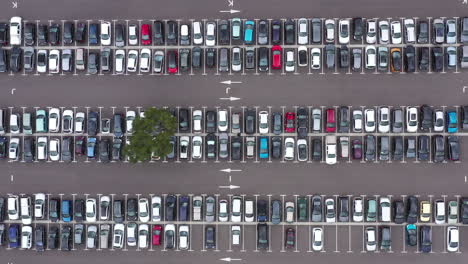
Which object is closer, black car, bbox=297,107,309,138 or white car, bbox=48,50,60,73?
black car, bbox=297,107,309,138

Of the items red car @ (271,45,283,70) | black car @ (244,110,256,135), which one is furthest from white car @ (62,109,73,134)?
red car @ (271,45,283,70)

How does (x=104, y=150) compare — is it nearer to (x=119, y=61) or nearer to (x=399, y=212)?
(x=119, y=61)

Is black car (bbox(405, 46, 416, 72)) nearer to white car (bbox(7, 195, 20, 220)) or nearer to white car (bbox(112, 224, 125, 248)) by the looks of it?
white car (bbox(112, 224, 125, 248))

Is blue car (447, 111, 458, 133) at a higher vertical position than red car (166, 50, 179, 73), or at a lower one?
lower

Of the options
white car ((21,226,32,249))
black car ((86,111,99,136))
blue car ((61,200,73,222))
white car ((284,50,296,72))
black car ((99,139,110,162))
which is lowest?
white car ((21,226,32,249))

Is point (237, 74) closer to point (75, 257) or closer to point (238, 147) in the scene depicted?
point (238, 147)

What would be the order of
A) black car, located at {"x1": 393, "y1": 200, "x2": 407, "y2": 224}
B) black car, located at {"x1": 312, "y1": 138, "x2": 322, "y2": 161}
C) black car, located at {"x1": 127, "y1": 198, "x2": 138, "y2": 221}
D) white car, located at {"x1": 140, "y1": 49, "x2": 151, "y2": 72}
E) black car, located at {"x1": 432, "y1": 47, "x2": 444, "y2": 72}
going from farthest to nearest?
white car, located at {"x1": 140, "y1": 49, "x2": 151, "y2": 72} → black car, located at {"x1": 127, "y1": 198, "x2": 138, "y2": 221} → black car, located at {"x1": 312, "y1": 138, "x2": 322, "y2": 161} → black car, located at {"x1": 432, "y1": 47, "x2": 444, "y2": 72} → black car, located at {"x1": 393, "y1": 200, "x2": 407, "y2": 224}

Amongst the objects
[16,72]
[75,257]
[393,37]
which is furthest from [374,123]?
[16,72]
